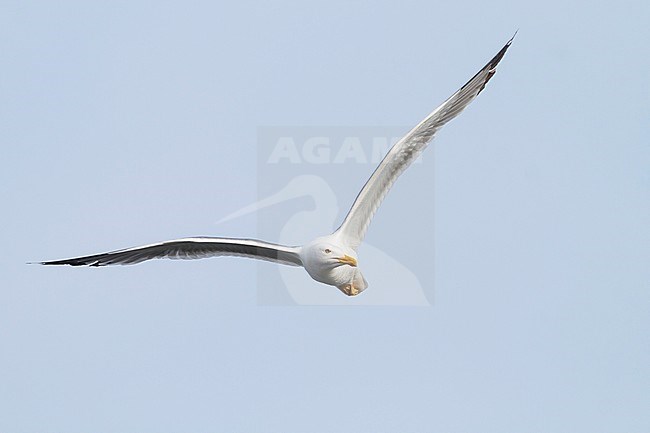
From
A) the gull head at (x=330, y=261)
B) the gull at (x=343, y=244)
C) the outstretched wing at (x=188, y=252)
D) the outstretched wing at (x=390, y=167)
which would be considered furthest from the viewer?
the outstretched wing at (x=188, y=252)

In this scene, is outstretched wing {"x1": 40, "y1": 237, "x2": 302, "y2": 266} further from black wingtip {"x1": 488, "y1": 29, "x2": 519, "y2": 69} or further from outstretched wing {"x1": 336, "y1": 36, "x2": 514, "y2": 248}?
black wingtip {"x1": 488, "y1": 29, "x2": 519, "y2": 69}

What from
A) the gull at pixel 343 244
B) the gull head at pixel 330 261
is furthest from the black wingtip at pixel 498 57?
the gull head at pixel 330 261

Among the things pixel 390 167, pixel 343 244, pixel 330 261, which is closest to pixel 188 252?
pixel 343 244

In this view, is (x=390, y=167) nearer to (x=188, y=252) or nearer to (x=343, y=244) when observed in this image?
(x=343, y=244)

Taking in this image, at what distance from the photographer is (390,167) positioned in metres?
12.5

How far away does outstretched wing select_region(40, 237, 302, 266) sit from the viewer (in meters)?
12.5

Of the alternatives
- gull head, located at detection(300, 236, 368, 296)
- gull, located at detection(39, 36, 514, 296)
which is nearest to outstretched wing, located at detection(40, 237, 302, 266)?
gull, located at detection(39, 36, 514, 296)

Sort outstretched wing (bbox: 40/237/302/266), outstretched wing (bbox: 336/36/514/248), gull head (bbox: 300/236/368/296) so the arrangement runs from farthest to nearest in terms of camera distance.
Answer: outstretched wing (bbox: 40/237/302/266) → outstretched wing (bbox: 336/36/514/248) → gull head (bbox: 300/236/368/296)

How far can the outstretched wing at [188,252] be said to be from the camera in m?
12.5

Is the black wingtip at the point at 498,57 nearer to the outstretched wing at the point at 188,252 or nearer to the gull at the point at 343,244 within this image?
the gull at the point at 343,244

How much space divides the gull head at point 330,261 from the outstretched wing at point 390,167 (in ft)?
1.24

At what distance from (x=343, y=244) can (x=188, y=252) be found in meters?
2.11

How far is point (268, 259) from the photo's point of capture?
41.9 feet

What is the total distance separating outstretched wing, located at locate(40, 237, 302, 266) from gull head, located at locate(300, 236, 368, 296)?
55 centimetres
